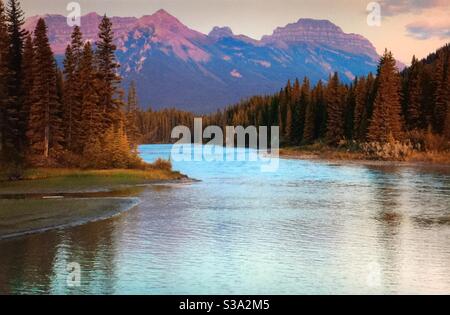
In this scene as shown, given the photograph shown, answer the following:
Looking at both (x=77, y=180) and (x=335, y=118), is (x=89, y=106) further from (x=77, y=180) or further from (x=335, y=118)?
(x=335, y=118)

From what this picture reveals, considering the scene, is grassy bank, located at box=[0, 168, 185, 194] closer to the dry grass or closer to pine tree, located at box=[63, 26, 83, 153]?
pine tree, located at box=[63, 26, 83, 153]

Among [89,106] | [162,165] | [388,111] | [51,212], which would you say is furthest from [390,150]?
[51,212]

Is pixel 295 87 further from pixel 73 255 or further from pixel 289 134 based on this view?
pixel 73 255

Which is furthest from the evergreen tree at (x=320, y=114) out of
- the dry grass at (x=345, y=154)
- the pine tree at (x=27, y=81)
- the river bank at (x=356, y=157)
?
the pine tree at (x=27, y=81)

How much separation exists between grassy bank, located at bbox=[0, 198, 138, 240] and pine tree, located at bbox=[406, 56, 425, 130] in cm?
7020

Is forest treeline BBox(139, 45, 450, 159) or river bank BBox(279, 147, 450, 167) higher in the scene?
forest treeline BBox(139, 45, 450, 159)

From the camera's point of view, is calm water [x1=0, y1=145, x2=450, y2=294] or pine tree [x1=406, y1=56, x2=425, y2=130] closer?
calm water [x1=0, y1=145, x2=450, y2=294]

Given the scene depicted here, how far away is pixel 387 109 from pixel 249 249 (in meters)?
78.6

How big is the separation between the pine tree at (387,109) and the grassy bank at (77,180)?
48.1 meters

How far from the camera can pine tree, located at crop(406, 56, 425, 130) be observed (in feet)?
320

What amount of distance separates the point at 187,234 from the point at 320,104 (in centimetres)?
10653

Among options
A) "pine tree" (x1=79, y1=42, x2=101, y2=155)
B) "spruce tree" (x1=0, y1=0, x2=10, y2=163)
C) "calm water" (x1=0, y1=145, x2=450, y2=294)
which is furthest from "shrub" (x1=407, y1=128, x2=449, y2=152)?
"spruce tree" (x1=0, y1=0, x2=10, y2=163)
